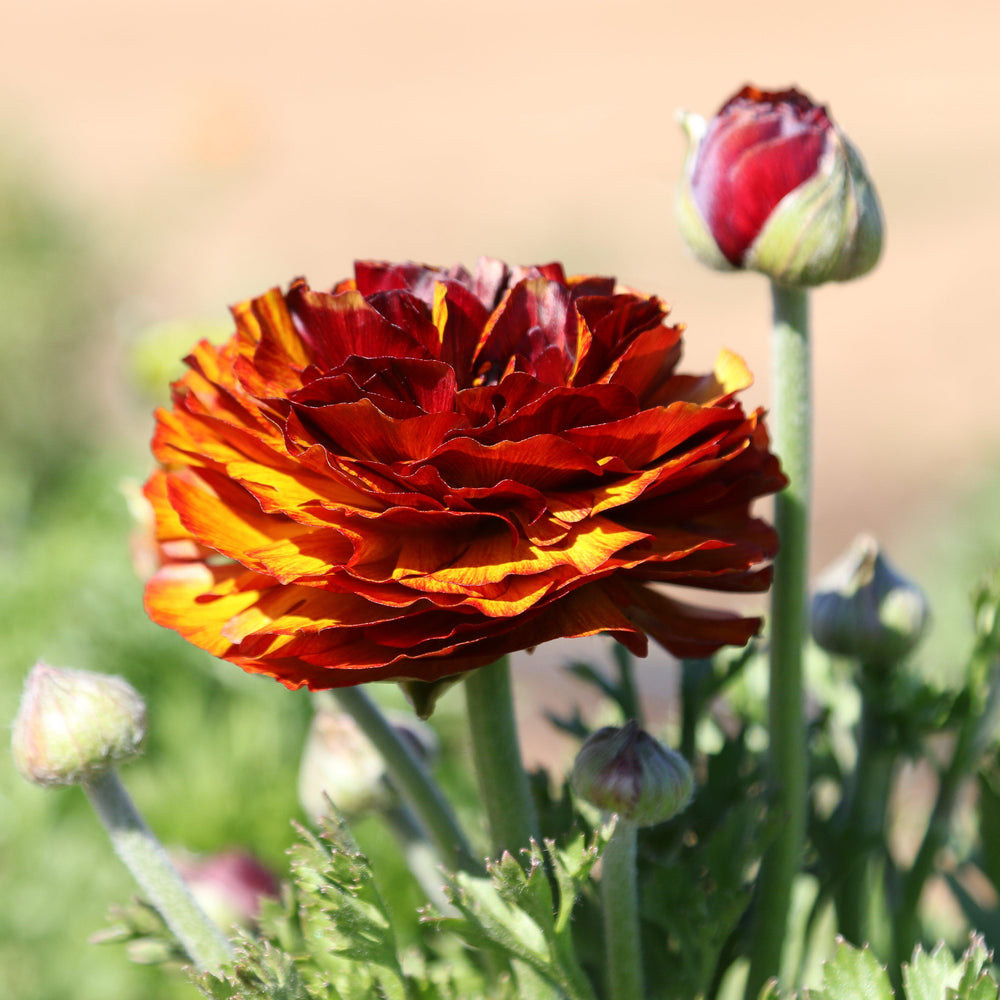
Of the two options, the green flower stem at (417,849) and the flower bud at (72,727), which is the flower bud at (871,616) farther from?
the flower bud at (72,727)

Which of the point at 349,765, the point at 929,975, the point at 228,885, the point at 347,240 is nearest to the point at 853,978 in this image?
the point at 929,975

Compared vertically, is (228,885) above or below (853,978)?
below

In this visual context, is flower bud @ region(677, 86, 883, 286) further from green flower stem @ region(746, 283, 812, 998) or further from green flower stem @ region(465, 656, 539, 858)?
green flower stem @ region(465, 656, 539, 858)

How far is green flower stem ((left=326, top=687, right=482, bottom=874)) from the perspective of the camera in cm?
47

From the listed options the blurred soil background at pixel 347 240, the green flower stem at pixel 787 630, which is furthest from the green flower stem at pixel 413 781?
the blurred soil background at pixel 347 240

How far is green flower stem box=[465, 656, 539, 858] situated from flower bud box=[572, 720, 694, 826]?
32 mm

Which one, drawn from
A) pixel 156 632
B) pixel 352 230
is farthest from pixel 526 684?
pixel 352 230

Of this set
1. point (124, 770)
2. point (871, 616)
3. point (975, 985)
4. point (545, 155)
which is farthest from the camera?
point (545, 155)

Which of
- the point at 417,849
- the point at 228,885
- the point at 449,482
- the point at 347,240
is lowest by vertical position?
the point at 228,885

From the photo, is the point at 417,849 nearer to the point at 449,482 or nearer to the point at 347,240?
the point at 449,482

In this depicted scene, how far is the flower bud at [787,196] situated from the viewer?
1.52 feet

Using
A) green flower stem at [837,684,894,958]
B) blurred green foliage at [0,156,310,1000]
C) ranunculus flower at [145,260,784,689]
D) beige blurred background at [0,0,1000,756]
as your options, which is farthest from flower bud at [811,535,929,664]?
beige blurred background at [0,0,1000,756]

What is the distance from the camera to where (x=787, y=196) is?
47cm

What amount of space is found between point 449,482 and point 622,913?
0.18 meters
